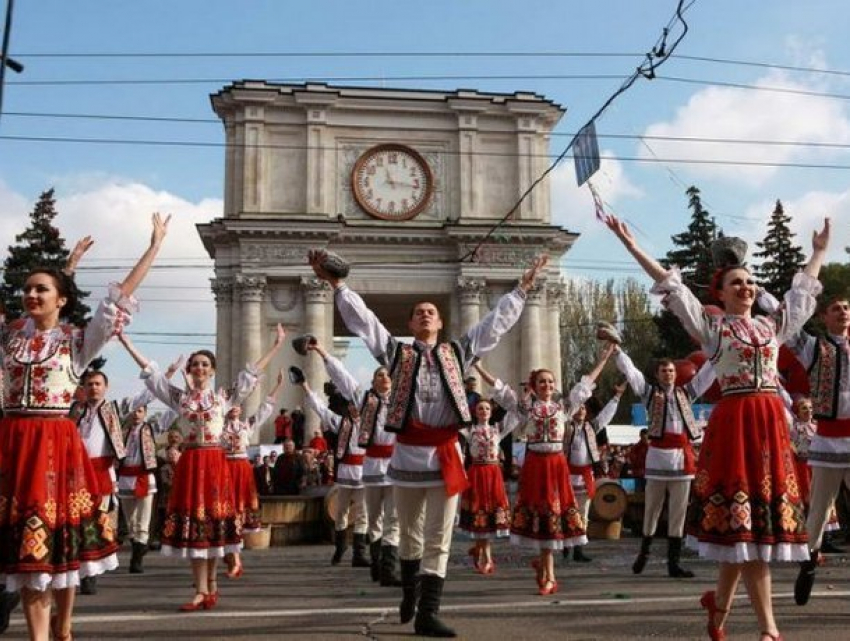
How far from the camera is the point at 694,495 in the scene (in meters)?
5.43

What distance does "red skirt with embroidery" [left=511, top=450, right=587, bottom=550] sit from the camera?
346 inches

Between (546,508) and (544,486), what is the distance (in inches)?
10.2

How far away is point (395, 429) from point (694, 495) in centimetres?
209

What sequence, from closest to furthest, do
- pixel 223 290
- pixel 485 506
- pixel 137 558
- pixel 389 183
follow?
pixel 485 506 → pixel 137 558 → pixel 223 290 → pixel 389 183

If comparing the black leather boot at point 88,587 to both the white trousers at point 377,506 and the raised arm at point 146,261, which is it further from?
the raised arm at point 146,261

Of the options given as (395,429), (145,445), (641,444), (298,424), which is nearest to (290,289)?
(298,424)

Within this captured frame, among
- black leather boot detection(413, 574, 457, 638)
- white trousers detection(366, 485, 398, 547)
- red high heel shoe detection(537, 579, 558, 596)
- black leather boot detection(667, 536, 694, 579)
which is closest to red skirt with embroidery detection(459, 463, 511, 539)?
white trousers detection(366, 485, 398, 547)

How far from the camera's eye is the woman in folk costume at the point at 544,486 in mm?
8734

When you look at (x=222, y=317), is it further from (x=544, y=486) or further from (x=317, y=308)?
(x=544, y=486)

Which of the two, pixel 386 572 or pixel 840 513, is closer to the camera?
pixel 386 572

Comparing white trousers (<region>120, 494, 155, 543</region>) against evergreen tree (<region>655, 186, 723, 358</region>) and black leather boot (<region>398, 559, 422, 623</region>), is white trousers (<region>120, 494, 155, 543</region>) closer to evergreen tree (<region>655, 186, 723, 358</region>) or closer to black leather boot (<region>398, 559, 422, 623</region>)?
black leather boot (<region>398, 559, 422, 623</region>)

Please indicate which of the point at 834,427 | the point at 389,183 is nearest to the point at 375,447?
the point at 834,427

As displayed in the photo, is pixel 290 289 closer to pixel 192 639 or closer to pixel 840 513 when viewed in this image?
pixel 840 513

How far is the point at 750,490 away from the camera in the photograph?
5133mm
